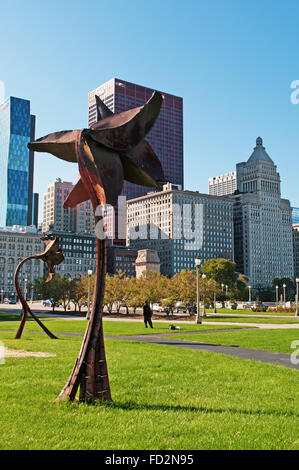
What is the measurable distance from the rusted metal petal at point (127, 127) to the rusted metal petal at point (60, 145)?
0.57m

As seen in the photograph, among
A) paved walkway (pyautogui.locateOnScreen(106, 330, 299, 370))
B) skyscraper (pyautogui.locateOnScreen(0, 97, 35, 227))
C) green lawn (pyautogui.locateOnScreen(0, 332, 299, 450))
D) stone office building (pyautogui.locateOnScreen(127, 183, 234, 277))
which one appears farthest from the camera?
skyscraper (pyautogui.locateOnScreen(0, 97, 35, 227))

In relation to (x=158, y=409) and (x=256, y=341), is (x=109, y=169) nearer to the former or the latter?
(x=158, y=409)

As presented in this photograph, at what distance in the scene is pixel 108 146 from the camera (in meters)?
9.22

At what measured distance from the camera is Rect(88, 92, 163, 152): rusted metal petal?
9172 mm

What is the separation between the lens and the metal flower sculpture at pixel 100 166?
8.50 m

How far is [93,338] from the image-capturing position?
340 inches

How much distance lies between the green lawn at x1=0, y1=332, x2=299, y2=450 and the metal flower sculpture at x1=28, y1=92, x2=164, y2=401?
0.55 m

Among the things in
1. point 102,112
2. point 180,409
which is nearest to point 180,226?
point 102,112

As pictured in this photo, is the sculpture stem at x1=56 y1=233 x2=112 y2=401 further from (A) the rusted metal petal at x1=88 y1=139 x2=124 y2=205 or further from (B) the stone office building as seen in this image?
(B) the stone office building

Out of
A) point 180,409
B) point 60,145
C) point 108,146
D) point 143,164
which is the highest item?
point 60,145

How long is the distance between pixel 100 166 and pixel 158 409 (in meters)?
4.85

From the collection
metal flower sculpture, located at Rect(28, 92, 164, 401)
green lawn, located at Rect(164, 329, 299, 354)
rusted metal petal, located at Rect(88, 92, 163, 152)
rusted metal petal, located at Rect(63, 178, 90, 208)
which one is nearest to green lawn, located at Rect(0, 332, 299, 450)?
metal flower sculpture, located at Rect(28, 92, 164, 401)

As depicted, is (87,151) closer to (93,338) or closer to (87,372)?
(93,338)

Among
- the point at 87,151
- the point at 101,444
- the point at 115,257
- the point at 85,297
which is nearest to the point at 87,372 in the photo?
the point at 101,444
